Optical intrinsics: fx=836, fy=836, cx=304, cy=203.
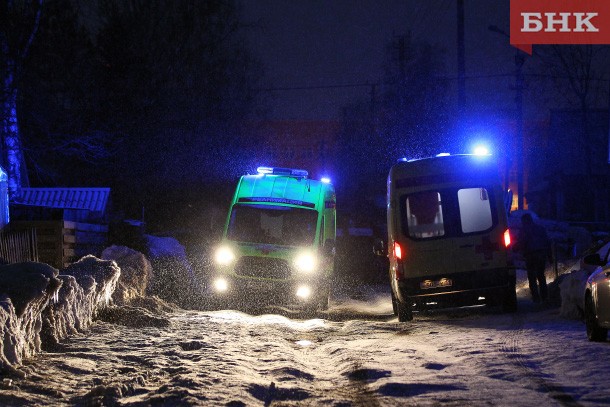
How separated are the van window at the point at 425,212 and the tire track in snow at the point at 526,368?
2.23m

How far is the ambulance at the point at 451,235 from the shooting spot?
14586 millimetres

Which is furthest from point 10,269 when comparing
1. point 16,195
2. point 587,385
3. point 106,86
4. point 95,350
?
point 106,86

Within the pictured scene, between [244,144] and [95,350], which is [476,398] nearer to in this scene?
[95,350]

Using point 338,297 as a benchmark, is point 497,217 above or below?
above

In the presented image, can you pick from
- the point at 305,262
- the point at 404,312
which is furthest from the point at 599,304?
the point at 305,262

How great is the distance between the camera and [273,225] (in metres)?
18.5

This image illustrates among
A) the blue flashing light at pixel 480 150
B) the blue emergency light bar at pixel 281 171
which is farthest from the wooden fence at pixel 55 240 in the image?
the blue flashing light at pixel 480 150

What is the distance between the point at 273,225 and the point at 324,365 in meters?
8.62

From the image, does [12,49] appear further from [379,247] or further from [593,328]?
[593,328]

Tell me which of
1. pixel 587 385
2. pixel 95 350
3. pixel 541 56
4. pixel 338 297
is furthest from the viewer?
pixel 541 56

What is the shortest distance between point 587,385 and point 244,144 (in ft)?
118

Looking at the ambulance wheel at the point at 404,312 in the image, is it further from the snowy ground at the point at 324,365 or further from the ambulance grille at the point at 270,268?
the ambulance grille at the point at 270,268

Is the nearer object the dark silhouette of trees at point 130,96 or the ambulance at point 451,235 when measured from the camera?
the ambulance at point 451,235

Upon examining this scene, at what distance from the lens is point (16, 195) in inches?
1038
